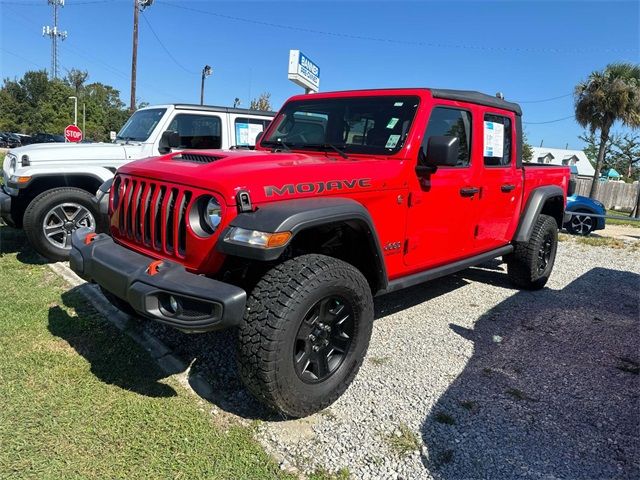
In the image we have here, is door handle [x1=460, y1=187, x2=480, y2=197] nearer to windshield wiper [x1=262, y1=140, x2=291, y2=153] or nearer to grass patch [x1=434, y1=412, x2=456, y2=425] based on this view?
windshield wiper [x1=262, y1=140, x2=291, y2=153]

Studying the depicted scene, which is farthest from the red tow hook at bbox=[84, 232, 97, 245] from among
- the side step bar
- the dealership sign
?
the dealership sign

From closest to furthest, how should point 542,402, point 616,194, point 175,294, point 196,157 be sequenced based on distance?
1. point 175,294
2. point 542,402
3. point 196,157
4. point 616,194

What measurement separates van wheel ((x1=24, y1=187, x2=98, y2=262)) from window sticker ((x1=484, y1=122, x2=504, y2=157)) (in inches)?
160

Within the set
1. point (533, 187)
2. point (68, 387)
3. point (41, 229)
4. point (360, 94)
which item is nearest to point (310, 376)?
point (68, 387)

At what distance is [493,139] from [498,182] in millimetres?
403

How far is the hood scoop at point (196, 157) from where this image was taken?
10.0 feet

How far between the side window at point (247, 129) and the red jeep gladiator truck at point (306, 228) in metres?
2.35

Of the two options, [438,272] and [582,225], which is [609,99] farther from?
[438,272]

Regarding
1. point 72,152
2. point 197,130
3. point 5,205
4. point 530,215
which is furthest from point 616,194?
point 5,205

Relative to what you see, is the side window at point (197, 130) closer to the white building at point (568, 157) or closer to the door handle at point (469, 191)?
the door handle at point (469, 191)

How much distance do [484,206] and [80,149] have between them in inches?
181

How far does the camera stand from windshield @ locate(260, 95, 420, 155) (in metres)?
3.54

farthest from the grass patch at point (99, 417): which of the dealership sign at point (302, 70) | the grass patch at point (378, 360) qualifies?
the dealership sign at point (302, 70)

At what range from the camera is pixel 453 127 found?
3918 mm
